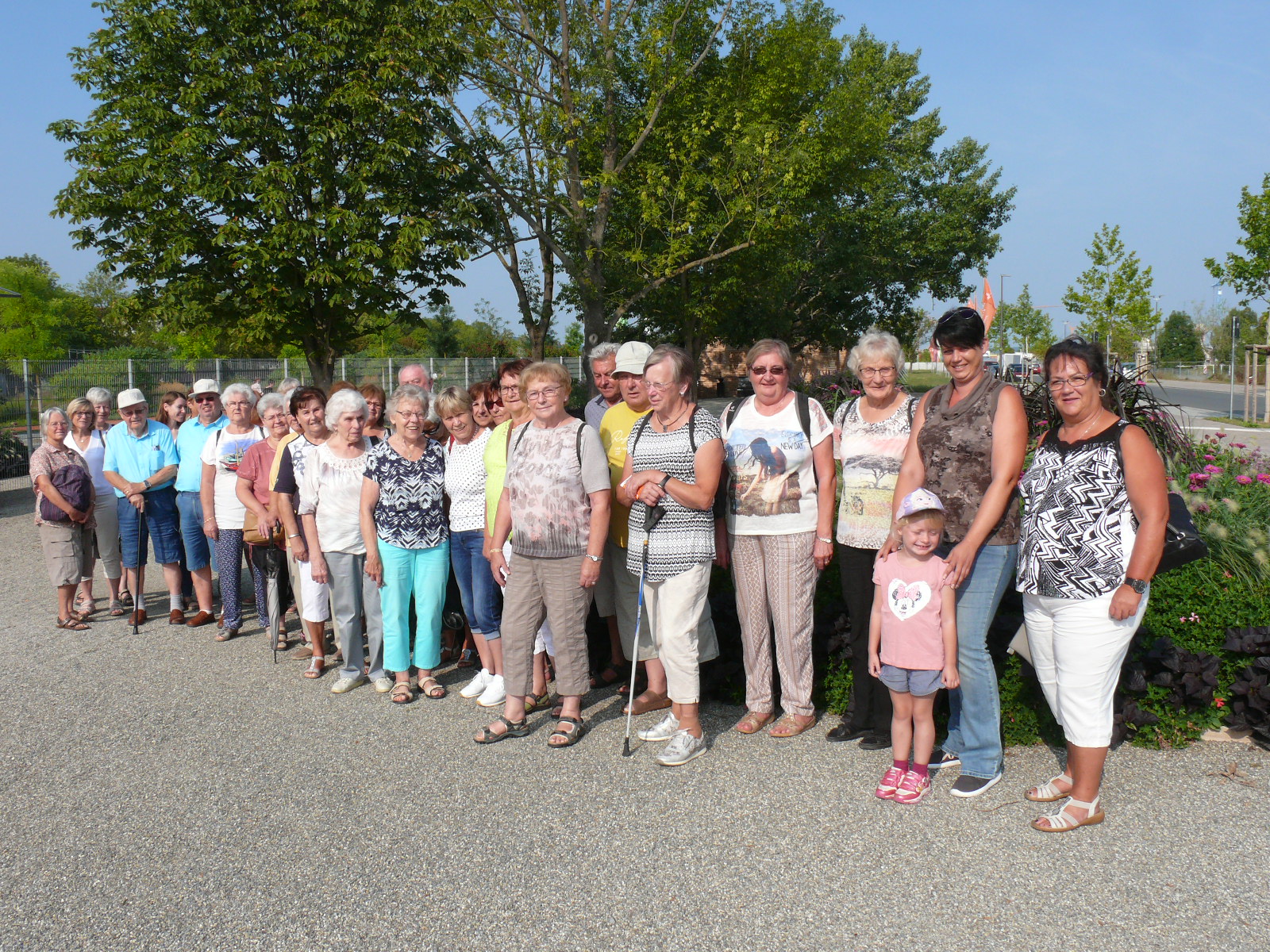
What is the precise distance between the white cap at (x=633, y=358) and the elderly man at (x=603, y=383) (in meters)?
0.58

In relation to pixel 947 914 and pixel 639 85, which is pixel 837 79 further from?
pixel 947 914

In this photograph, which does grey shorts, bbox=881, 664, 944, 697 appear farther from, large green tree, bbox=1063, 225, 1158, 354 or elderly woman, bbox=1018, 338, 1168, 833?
large green tree, bbox=1063, 225, 1158, 354

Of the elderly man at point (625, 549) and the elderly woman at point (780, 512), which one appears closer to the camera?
the elderly woman at point (780, 512)

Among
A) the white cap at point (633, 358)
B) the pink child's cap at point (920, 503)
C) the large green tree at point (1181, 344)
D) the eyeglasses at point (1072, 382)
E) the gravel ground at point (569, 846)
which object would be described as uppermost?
the large green tree at point (1181, 344)

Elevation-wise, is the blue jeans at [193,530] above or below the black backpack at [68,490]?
below

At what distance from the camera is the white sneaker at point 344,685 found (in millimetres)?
5566

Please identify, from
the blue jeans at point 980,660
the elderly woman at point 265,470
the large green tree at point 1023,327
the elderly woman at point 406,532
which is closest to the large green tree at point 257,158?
the elderly woman at point 265,470

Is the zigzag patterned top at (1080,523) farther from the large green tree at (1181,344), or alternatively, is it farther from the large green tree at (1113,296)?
the large green tree at (1181,344)

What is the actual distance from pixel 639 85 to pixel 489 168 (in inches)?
301

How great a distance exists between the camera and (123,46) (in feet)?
49.7

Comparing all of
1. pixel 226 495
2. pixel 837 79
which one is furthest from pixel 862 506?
pixel 837 79

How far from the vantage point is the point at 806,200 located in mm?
26922

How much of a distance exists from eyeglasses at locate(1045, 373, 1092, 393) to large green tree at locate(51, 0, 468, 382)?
13.3 metres

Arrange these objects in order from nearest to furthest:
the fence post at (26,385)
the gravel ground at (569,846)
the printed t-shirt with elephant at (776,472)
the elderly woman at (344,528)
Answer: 1. the gravel ground at (569,846)
2. the printed t-shirt with elephant at (776,472)
3. the elderly woman at (344,528)
4. the fence post at (26,385)
